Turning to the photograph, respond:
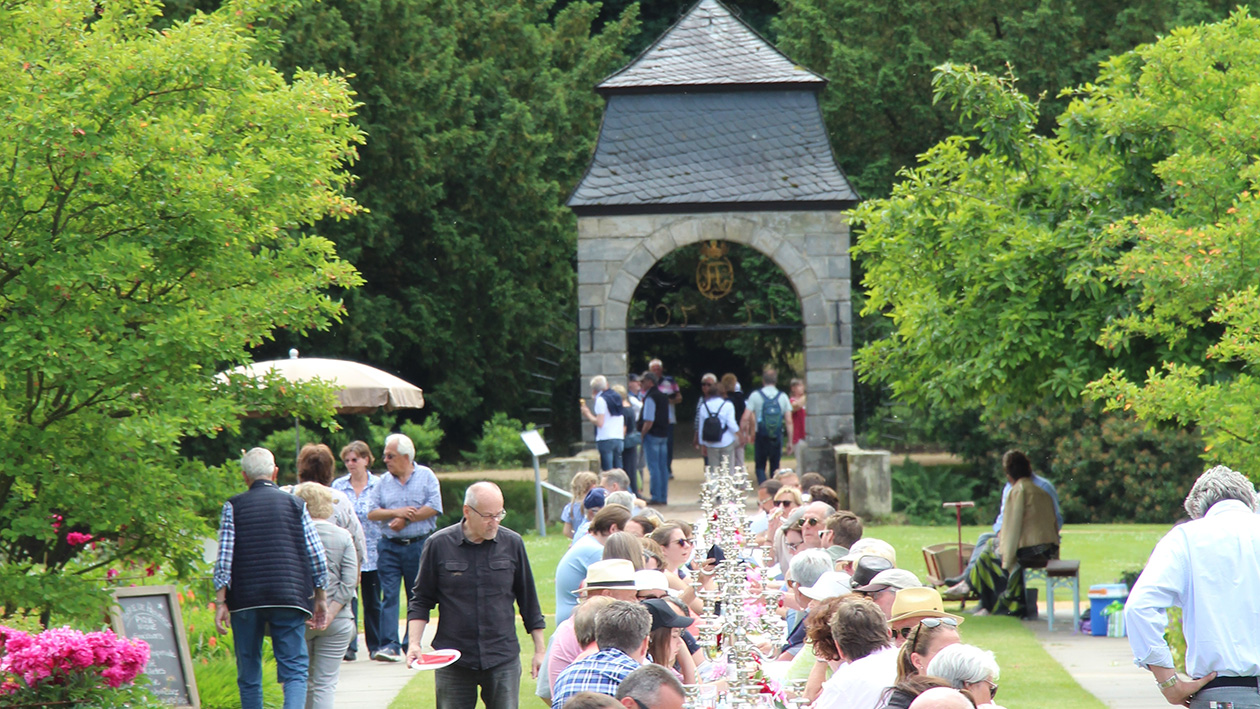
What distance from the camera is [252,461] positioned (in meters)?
8.31

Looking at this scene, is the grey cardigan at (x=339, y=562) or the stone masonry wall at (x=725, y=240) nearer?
the grey cardigan at (x=339, y=562)

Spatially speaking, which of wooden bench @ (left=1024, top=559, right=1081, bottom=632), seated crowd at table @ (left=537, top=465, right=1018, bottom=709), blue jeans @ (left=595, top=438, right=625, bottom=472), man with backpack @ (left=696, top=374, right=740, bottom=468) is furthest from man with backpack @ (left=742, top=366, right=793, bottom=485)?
seated crowd at table @ (left=537, top=465, right=1018, bottom=709)

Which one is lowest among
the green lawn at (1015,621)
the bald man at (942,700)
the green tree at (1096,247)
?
the green lawn at (1015,621)

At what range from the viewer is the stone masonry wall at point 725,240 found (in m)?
19.1

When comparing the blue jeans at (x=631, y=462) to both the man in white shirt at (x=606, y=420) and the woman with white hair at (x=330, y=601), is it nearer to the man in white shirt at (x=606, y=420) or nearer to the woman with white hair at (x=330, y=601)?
the man in white shirt at (x=606, y=420)

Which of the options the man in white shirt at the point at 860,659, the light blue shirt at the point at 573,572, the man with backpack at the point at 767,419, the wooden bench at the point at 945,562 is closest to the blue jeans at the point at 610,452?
the man with backpack at the point at 767,419

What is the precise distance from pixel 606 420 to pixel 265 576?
10440 millimetres

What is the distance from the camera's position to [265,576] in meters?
8.09

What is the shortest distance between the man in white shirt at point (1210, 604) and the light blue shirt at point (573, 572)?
291 cm

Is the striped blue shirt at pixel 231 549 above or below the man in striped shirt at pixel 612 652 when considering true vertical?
below

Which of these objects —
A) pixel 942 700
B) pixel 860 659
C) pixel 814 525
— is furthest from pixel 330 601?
pixel 942 700

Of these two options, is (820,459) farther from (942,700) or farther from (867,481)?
(942,700)

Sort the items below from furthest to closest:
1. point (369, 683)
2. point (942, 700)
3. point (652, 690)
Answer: point (369, 683)
point (652, 690)
point (942, 700)

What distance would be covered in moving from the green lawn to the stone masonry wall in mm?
2472
